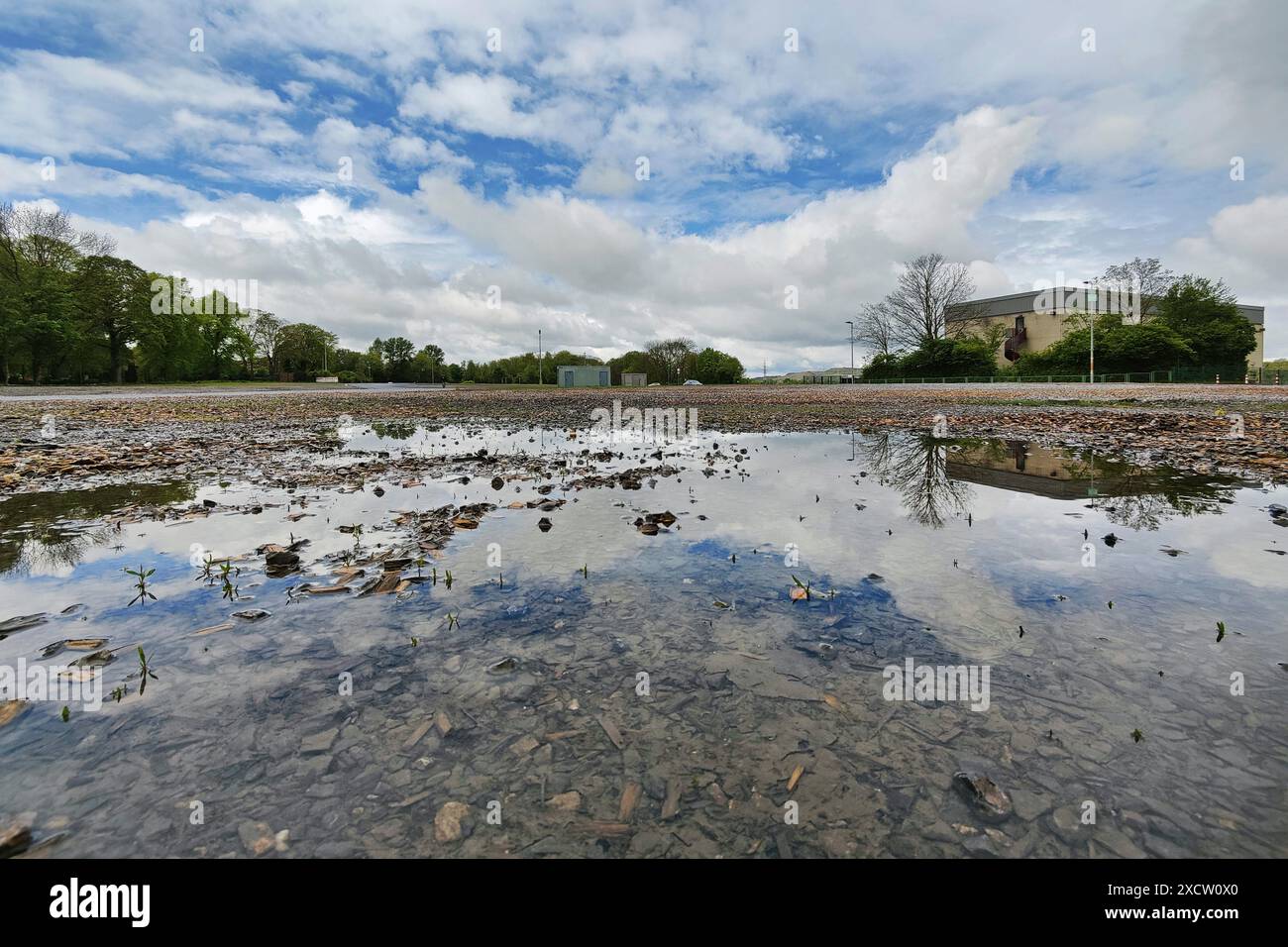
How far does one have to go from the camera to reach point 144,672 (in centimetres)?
250

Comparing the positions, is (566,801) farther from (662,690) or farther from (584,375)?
(584,375)

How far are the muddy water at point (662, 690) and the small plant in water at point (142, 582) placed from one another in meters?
0.05

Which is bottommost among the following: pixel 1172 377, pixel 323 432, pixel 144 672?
pixel 144 672

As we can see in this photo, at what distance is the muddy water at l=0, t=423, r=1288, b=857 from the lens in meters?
1.62

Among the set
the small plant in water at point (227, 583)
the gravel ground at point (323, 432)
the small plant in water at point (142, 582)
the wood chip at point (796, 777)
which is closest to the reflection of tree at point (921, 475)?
the gravel ground at point (323, 432)

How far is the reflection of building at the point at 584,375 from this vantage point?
104438 millimetres

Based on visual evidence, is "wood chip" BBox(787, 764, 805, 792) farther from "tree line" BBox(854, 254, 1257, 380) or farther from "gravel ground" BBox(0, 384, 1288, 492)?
"tree line" BBox(854, 254, 1257, 380)

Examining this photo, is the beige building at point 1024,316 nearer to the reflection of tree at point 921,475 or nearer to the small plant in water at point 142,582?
the reflection of tree at point 921,475

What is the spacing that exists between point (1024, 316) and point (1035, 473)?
10373 cm

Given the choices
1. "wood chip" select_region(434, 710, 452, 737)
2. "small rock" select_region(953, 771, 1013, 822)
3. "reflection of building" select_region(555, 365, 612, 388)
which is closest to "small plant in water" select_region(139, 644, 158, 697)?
"wood chip" select_region(434, 710, 452, 737)

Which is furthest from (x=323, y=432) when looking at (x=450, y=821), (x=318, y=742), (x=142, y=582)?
(x=450, y=821)

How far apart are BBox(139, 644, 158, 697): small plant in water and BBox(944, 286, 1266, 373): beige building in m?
91.7
